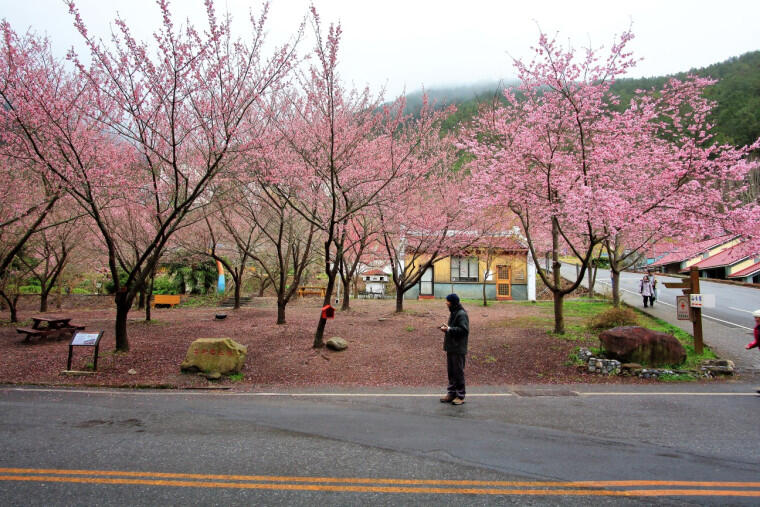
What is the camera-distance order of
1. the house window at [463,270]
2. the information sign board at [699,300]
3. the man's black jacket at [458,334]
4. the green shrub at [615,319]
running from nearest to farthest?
the man's black jacket at [458,334] → the information sign board at [699,300] → the green shrub at [615,319] → the house window at [463,270]

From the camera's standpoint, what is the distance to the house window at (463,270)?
1216 inches

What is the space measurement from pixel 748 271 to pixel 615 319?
34.4 metres

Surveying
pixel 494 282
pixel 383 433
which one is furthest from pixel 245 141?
pixel 494 282

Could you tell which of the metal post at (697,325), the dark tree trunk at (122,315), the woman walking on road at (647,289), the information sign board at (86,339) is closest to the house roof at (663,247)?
the woman walking on road at (647,289)

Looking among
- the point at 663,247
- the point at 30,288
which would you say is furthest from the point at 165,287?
the point at 663,247

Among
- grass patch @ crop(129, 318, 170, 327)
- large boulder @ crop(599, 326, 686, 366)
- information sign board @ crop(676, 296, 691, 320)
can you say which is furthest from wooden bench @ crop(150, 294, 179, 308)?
information sign board @ crop(676, 296, 691, 320)

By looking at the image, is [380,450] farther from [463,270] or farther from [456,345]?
[463,270]

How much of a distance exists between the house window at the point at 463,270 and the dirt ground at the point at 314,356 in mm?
15147

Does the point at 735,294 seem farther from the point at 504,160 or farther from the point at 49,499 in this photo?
the point at 49,499

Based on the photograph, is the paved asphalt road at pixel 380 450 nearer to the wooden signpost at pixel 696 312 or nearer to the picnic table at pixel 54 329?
the wooden signpost at pixel 696 312

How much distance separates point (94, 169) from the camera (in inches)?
398

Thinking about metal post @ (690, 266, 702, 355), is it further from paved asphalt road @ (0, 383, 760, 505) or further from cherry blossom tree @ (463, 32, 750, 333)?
paved asphalt road @ (0, 383, 760, 505)

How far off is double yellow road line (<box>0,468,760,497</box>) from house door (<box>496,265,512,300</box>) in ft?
89.3

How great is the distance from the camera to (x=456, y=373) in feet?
23.6
